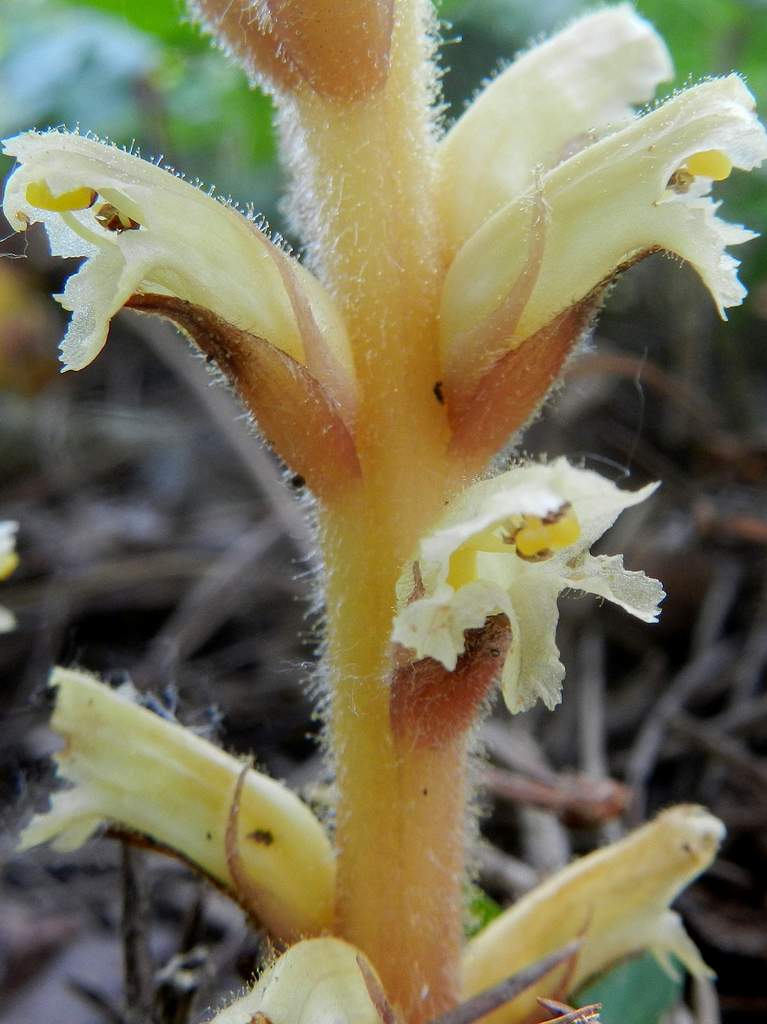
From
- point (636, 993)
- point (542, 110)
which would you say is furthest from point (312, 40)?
point (636, 993)

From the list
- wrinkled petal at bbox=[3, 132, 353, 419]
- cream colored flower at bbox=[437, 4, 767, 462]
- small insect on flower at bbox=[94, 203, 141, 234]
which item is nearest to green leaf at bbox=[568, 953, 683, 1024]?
cream colored flower at bbox=[437, 4, 767, 462]

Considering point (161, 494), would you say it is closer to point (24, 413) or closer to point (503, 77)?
point (24, 413)

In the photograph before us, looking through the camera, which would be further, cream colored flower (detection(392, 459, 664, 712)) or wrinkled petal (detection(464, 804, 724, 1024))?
wrinkled petal (detection(464, 804, 724, 1024))

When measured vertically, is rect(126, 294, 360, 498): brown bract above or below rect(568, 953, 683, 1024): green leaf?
above

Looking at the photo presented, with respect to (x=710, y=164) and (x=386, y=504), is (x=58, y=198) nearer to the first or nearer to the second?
(x=386, y=504)

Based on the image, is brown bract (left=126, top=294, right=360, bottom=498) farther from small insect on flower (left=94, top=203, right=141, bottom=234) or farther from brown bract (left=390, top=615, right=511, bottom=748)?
brown bract (left=390, top=615, right=511, bottom=748)

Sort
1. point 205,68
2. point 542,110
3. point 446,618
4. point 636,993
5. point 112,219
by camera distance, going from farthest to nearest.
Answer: point 205,68, point 636,993, point 542,110, point 112,219, point 446,618
